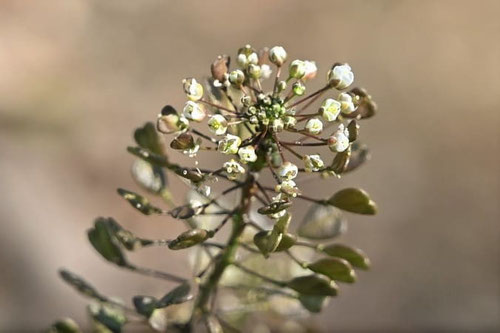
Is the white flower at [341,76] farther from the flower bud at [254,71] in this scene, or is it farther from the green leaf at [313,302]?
the green leaf at [313,302]

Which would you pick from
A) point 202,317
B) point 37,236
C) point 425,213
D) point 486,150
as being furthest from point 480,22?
point 202,317

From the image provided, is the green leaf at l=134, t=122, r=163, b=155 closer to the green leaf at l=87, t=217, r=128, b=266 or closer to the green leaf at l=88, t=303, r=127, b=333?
the green leaf at l=87, t=217, r=128, b=266

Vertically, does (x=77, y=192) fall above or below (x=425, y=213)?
below

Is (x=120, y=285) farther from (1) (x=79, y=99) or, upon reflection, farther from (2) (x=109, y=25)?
(2) (x=109, y=25)

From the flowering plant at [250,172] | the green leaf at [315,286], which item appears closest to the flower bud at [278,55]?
the flowering plant at [250,172]

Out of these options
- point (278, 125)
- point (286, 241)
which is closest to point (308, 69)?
point (278, 125)

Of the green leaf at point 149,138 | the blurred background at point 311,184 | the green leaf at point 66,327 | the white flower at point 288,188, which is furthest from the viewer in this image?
the blurred background at point 311,184

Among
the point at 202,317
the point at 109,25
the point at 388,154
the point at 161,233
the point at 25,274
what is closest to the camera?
the point at 202,317

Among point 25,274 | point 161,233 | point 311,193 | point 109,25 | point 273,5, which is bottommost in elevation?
point 25,274

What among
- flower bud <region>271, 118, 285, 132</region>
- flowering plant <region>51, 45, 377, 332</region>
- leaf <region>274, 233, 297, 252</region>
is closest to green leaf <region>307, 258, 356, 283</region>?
flowering plant <region>51, 45, 377, 332</region>
